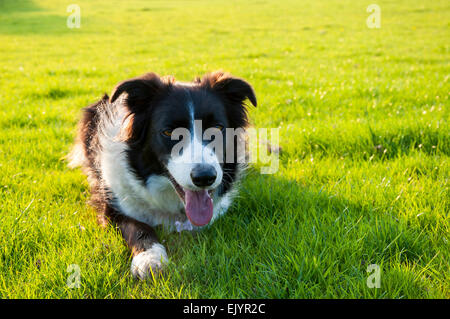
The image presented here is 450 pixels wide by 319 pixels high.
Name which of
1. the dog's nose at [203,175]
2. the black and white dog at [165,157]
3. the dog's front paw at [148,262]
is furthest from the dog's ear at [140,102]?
the dog's front paw at [148,262]

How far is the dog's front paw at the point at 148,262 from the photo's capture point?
8.78ft

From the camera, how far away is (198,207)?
3162 mm

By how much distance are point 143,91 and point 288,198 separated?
1.68 meters

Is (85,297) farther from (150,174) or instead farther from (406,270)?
(406,270)

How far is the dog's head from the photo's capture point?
3.03m

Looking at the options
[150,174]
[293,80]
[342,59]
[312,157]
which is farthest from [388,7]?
[150,174]

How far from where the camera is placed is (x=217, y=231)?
125 inches

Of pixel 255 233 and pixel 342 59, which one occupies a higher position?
pixel 342 59

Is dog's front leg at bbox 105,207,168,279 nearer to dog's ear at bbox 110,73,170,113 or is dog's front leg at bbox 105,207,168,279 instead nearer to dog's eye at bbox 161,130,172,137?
dog's eye at bbox 161,130,172,137

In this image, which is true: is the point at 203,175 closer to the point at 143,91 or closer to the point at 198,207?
the point at 198,207

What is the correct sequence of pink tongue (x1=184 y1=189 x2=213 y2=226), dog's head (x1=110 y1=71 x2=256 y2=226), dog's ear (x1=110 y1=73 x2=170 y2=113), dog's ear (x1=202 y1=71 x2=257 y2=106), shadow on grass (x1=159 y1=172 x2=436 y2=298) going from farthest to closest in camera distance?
dog's ear (x1=202 y1=71 x2=257 y2=106) → dog's ear (x1=110 y1=73 x2=170 y2=113) → pink tongue (x1=184 y1=189 x2=213 y2=226) → dog's head (x1=110 y1=71 x2=256 y2=226) → shadow on grass (x1=159 y1=172 x2=436 y2=298)

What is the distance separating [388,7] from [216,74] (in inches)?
1178

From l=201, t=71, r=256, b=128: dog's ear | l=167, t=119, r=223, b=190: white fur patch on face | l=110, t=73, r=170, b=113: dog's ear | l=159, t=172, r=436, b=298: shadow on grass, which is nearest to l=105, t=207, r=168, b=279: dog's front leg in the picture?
l=159, t=172, r=436, b=298: shadow on grass

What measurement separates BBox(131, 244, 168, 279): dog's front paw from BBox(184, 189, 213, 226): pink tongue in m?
0.37
